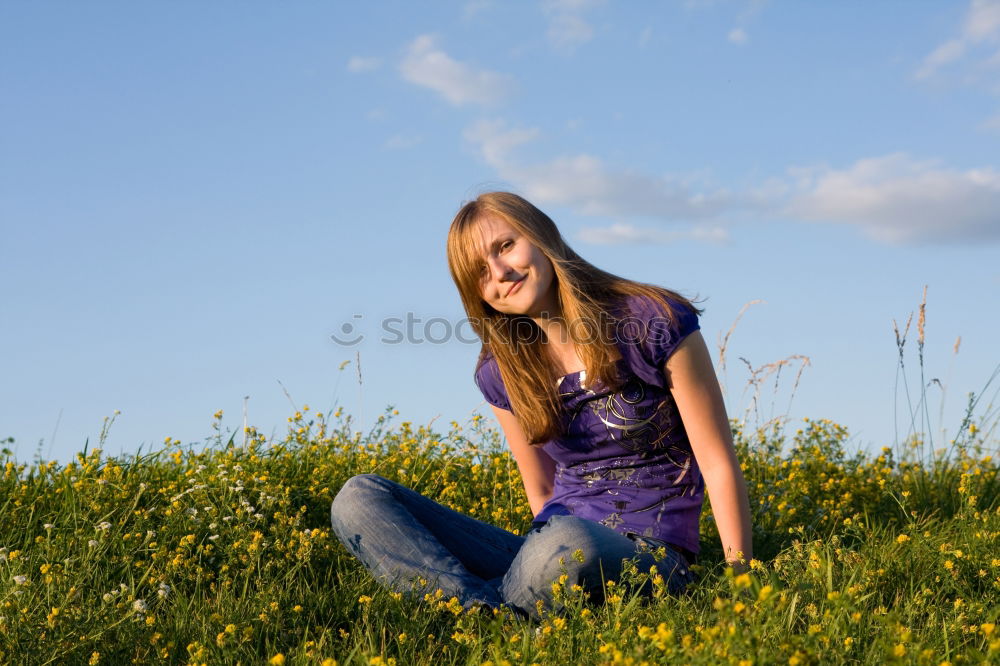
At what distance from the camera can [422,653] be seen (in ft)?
10.7

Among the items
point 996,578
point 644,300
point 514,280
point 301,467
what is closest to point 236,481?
point 301,467

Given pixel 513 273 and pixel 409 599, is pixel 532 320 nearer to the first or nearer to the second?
pixel 513 273

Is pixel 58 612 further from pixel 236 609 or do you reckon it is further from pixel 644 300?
pixel 644 300

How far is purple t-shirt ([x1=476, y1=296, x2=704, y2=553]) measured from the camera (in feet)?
12.8

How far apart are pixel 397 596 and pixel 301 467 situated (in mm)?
1768

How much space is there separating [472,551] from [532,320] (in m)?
1.09

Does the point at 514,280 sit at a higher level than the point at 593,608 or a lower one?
higher

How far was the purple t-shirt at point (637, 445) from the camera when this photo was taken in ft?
12.8

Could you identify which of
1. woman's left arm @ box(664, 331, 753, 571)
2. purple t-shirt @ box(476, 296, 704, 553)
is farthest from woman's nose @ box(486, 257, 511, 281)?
woman's left arm @ box(664, 331, 753, 571)

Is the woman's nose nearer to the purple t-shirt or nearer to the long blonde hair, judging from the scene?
the long blonde hair

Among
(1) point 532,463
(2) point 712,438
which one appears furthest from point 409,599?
(2) point 712,438

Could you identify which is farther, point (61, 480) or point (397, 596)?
point (61, 480)

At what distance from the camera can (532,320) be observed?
4402mm

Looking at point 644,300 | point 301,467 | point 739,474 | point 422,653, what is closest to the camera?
point 422,653
